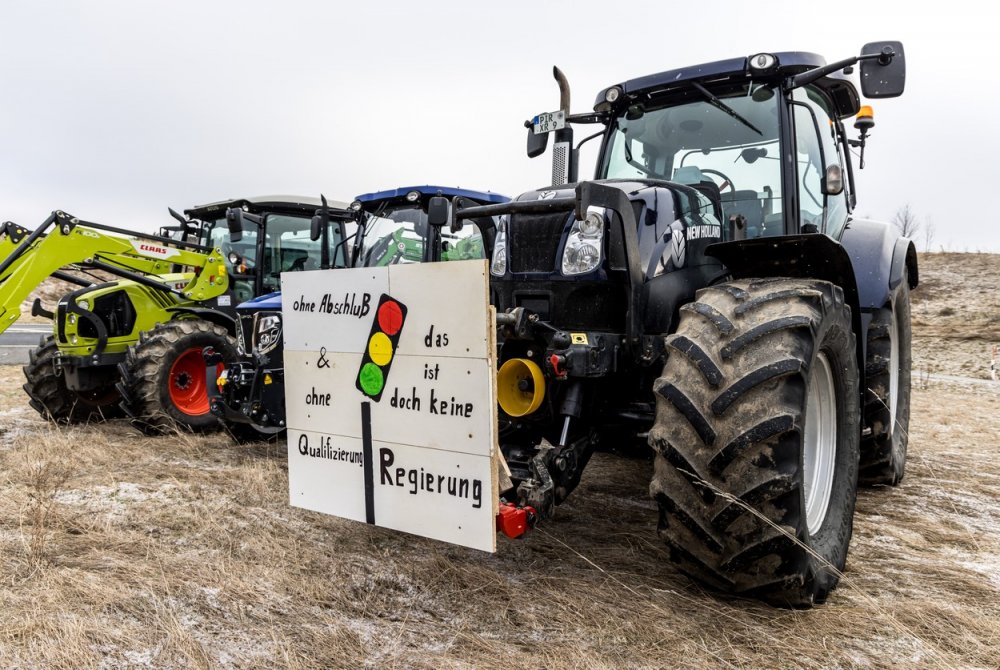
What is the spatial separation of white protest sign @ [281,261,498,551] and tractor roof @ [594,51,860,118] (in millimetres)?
2079

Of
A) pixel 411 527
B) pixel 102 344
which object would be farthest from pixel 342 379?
pixel 102 344

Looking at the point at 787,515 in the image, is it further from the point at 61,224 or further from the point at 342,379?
the point at 61,224

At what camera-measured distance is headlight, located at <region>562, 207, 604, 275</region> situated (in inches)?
129

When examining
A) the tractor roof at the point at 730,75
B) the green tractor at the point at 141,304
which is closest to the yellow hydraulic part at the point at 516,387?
the tractor roof at the point at 730,75

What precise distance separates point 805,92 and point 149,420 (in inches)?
227

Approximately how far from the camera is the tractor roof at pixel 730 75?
3711 millimetres

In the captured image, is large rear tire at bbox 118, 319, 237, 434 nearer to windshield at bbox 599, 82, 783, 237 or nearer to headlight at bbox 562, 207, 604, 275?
headlight at bbox 562, 207, 604, 275

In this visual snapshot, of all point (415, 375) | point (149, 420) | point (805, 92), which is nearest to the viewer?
point (415, 375)

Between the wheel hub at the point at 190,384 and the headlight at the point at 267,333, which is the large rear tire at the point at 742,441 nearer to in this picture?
the headlight at the point at 267,333

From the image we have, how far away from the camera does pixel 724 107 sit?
3869 mm

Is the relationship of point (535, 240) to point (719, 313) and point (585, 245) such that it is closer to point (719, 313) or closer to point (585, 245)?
point (585, 245)

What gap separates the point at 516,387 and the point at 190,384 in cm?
475

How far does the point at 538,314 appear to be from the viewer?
3418mm

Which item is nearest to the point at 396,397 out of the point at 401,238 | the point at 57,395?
the point at 401,238
